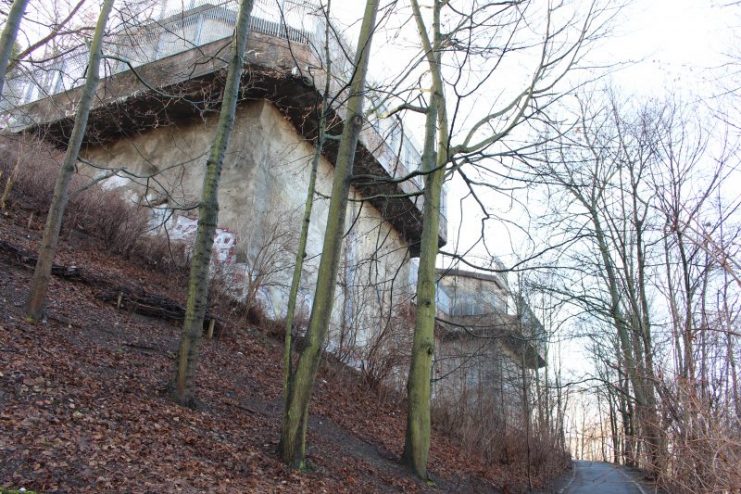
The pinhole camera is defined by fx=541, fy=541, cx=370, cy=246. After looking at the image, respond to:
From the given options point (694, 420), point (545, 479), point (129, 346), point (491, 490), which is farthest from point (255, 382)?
point (545, 479)

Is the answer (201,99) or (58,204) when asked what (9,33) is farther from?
(201,99)

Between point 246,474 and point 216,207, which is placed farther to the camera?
point 216,207

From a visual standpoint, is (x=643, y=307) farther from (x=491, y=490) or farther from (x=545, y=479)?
(x=491, y=490)

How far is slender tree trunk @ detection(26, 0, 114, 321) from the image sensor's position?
6.28 m

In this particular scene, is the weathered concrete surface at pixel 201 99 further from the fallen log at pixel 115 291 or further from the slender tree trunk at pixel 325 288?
the slender tree trunk at pixel 325 288

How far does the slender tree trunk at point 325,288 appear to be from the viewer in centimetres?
545

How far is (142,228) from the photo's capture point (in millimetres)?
A: 10531

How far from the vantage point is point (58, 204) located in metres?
6.45

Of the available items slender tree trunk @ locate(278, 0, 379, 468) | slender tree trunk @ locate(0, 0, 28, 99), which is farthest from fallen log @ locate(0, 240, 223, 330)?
slender tree trunk @ locate(278, 0, 379, 468)

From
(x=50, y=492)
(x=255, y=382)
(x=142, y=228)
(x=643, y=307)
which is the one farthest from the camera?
(x=643, y=307)

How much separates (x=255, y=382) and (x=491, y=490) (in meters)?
4.41

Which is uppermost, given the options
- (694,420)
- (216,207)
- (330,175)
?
(330,175)

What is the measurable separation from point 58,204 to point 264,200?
19.8 ft

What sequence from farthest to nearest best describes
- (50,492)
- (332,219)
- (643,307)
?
(643,307) → (332,219) → (50,492)
